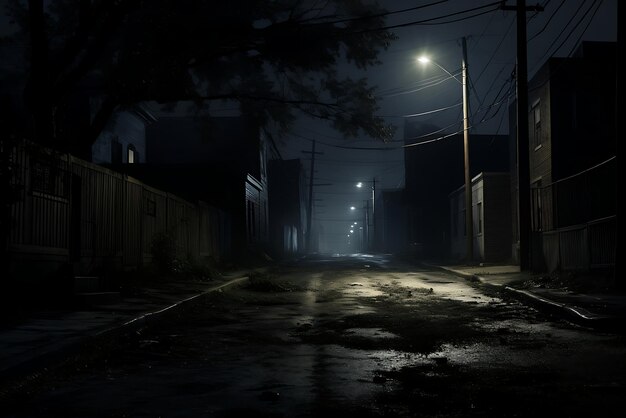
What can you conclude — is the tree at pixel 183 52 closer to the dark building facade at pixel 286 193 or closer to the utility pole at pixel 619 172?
the utility pole at pixel 619 172

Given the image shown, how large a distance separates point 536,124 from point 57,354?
24.7m

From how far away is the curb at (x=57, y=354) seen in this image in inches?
217

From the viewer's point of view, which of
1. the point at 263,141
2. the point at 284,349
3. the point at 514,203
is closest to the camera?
the point at 284,349

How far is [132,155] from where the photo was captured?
121 feet

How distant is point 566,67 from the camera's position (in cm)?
2577

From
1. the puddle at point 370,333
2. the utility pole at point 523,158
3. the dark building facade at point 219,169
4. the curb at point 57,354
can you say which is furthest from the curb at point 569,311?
the dark building facade at point 219,169

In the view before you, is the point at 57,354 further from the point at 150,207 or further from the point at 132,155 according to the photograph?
the point at 132,155

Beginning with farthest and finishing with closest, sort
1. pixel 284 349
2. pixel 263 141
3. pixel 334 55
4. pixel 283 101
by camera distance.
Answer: pixel 263 141 < pixel 283 101 < pixel 334 55 < pixel 284 349

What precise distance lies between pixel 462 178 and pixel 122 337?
162ft

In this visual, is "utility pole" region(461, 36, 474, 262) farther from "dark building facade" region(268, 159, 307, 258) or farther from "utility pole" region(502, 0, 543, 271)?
"dark building facade" region(268, 159, 307, 258)

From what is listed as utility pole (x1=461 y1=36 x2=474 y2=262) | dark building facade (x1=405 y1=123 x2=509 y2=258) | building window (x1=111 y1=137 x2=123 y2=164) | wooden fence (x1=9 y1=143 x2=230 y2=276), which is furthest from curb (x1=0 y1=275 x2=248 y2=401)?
dark building facade (x1=405 y1=123 x2=509 y2=258)

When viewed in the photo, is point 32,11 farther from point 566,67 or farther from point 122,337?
point 566,67

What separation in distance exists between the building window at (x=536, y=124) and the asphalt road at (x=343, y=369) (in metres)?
17.9

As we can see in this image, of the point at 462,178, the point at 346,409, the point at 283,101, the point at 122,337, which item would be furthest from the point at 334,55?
the point at 462,178
